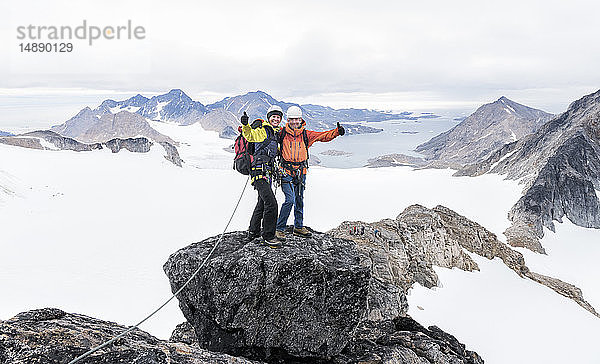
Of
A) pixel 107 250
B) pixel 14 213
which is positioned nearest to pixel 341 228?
pixel 107 250

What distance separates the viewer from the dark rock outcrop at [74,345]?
502 centimetres

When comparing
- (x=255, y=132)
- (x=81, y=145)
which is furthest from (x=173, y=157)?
(x=255, y=132)

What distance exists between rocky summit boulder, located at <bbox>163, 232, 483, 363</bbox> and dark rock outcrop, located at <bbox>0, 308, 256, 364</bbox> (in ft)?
3.75

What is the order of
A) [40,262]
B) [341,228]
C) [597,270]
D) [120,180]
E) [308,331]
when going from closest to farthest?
[308,331] → [341,228] → [40,262] → [597,270] → [120,180]

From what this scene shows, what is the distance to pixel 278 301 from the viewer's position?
7.66m

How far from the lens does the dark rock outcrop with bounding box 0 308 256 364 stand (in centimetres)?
502

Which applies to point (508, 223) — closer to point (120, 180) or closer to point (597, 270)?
point (597, 270)

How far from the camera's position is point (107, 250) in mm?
34188

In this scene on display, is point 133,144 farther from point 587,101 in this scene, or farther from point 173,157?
point 587,101

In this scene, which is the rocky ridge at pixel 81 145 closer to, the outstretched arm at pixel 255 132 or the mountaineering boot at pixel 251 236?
the mountaineering boot at pixel 251 236

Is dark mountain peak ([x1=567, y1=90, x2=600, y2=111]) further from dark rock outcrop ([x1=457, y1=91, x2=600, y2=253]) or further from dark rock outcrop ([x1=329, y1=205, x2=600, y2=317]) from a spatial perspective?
dark rock outcrop ([x1=329, y1=205, x2=600, y2=317])

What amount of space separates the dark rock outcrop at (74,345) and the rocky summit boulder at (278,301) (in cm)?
114

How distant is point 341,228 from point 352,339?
13315 mm

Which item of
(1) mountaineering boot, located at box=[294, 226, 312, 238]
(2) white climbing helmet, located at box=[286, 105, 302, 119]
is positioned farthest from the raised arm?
(1) mountaineering boot, located at box=[294, 226, 312, 238]
